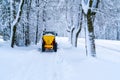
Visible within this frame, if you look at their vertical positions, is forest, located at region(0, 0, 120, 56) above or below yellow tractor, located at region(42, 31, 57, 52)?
above

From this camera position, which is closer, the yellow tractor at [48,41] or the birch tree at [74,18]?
the yellow tractor at [48,41]

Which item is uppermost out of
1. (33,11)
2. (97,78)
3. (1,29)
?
(33,11)

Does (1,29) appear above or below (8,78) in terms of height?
above

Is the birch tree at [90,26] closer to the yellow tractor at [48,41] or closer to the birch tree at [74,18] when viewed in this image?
the yellow tractor at [48,41]

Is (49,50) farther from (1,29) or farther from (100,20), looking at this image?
(1,29)

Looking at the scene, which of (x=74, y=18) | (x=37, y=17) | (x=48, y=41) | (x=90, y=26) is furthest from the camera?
(x=37, y=17)

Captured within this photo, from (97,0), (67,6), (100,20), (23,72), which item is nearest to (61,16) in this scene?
(67,6)

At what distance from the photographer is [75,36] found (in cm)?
3219

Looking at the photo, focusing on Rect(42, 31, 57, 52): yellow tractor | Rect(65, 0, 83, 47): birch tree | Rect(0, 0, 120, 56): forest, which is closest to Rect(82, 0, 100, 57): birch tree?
Rect(0, 0, 120, 56): forest

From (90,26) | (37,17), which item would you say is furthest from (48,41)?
(37,17)

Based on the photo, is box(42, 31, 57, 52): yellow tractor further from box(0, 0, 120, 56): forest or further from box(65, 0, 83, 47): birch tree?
box(65, 0, 83, 47): birch tree

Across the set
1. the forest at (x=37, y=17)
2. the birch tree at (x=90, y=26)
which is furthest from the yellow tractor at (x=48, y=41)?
the birch tree at (x=90, y=26)

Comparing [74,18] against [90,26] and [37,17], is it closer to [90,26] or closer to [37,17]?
[37,17]

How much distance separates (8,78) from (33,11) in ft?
89.9
